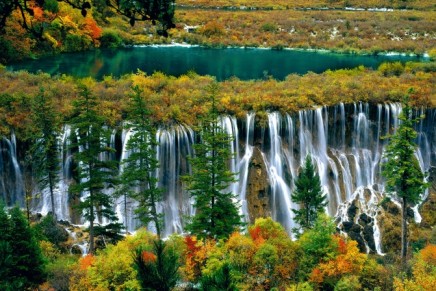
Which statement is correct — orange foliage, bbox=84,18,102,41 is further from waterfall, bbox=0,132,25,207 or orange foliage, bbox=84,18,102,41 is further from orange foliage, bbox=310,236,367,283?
orange foliage, bbox=310,236,367,283

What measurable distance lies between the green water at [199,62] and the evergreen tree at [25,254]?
Answer: 47.9m

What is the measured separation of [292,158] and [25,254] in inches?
1059

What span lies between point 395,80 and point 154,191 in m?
36.2

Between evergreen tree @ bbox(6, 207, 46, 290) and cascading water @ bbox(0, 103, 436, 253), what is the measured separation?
15.2 m

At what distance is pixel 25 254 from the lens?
24953mm

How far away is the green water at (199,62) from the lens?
7638 cm

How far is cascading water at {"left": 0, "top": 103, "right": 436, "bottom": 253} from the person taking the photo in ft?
137

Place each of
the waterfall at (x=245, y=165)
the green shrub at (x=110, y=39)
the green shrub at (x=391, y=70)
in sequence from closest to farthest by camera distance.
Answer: the waterfall at (x=245, y=165), the green shrub at (x=391, y=70), the green shrub at (x=110, y=39)

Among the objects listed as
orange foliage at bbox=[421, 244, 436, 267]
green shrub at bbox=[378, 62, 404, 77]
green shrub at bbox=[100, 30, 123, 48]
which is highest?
Result: green shrub at bbox=[100, 30, 123, 48]

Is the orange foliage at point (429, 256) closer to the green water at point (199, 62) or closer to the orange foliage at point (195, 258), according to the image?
the orange foliage at point (195, 258)

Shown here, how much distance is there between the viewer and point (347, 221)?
44.2m

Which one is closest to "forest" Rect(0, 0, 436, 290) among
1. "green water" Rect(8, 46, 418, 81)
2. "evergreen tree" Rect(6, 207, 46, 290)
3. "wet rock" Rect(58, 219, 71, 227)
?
"evergreen tree" Rect(6, 207, 46, 290)

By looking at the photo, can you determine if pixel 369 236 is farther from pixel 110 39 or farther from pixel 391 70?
pixel 110 39

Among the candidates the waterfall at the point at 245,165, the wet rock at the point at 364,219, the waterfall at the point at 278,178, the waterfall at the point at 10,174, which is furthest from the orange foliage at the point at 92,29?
the wet rock at the point at 364,219
